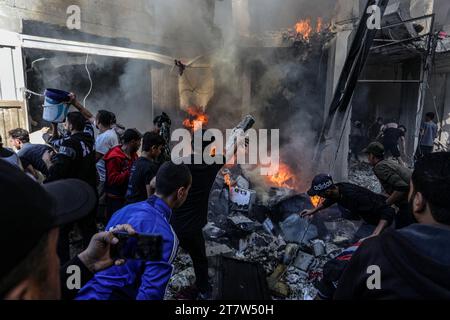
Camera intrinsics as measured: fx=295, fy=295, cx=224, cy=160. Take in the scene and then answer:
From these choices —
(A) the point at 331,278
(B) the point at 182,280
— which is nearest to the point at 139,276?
(A) the point at 331,278

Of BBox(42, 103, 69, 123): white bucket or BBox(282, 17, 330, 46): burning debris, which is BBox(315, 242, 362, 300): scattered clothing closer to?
BBox(42, 103, 69, 123): white bucket

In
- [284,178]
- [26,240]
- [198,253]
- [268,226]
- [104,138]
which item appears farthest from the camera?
[284,178]

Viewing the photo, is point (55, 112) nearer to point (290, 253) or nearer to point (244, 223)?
point (244, 223)

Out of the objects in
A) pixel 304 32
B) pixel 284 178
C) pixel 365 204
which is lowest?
pixel 284 178

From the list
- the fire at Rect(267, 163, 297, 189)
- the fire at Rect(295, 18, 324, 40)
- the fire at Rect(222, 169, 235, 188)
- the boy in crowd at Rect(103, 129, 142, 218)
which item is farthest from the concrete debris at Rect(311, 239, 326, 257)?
the fire at Rect(295, 18, 324, 40)

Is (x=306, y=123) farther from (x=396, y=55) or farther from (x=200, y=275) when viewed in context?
(x=200, y=275)

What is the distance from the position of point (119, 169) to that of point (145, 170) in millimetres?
591

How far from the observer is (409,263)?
1220 millimetres

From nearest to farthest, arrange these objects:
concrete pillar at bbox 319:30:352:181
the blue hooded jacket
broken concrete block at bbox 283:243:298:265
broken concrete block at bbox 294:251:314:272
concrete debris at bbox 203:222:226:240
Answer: the blue hooded jacket
broken concrete block at bbox 294:251:314:272
broken concrete block at bbox 283:243:298:265
concrete debris at bbox 203:222:226:240
concrete pillar at bbox 319:30:352:181

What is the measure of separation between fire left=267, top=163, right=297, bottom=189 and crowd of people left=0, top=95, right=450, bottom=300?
4.24 metres

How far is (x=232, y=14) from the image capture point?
35.3 feet

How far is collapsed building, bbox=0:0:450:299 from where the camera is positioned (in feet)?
17.1

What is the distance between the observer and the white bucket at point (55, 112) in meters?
4.09

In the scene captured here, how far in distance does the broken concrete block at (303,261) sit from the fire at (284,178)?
3.74 metres
